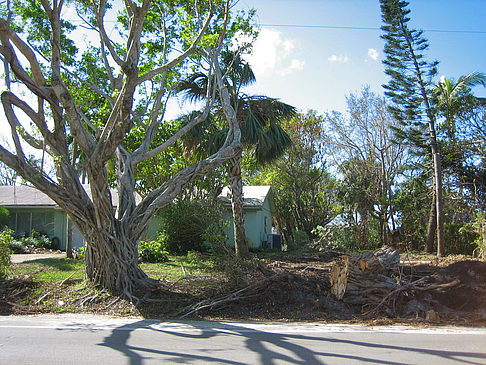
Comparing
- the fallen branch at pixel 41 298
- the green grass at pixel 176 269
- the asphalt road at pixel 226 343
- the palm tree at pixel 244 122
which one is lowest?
the asphalt road at pixel 226 343

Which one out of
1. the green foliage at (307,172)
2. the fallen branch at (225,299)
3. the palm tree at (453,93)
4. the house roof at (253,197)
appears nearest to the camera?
the fallen branch at (225,299)

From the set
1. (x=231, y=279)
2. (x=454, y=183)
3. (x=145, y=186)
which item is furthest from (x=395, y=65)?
(x=231, y=279)

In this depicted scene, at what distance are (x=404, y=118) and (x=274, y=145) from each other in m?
7.16

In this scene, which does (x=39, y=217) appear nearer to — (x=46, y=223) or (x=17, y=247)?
(x=46, y=223)

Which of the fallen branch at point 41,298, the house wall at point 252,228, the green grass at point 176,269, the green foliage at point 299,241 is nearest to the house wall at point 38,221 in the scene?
the house wall at point 252,228

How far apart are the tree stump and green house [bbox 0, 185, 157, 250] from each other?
14020 millimetres

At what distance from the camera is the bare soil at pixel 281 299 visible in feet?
25.5

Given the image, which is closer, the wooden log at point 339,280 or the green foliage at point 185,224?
the wooden log at point 339,280

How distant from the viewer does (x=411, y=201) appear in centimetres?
2164

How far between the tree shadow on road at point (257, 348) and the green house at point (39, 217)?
577 inches

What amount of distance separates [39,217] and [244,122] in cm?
1358

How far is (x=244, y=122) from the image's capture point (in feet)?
52.7

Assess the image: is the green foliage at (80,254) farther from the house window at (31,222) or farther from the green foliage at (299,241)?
the green foliage at (299,241)

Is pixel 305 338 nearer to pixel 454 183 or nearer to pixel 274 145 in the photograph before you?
pixel 274 145
